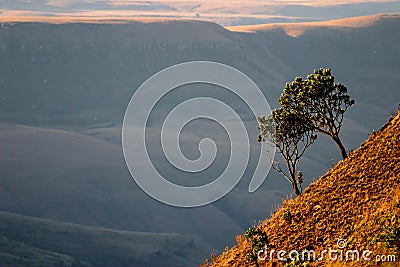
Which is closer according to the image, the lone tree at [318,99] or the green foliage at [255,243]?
the green foliage at [255,243]

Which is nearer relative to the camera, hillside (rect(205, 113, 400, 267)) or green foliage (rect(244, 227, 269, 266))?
hillside (rect(205, 113, 400, 267))

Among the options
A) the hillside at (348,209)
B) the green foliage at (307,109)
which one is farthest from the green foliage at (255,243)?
the green foliage at (307,109)

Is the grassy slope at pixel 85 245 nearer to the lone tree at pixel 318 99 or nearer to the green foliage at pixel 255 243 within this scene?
the lone tree at pixel 318 99

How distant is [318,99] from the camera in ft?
141

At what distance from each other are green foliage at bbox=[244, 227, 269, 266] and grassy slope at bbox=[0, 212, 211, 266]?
5253 inches

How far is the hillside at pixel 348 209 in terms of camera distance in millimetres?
31531

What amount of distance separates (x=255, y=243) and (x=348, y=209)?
4794 mm

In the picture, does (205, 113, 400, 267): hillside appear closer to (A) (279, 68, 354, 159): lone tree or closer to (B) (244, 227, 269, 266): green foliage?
(B) (244, 227, 269, 266): green foliage

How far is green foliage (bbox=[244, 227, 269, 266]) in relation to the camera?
34500mm

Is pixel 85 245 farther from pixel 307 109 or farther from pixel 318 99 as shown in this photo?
pixel 318 99

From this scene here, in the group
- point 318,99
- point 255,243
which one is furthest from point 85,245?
point 255,243

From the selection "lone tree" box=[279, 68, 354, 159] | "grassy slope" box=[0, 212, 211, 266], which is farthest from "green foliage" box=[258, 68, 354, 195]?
"grassy slope" box=[0, 212, 211, 266]

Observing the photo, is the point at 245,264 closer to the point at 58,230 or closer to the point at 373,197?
the point at 373,197

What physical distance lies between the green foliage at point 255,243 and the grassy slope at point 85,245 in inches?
5253
